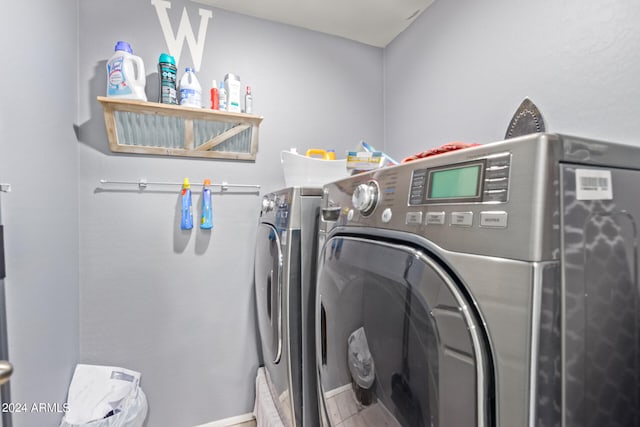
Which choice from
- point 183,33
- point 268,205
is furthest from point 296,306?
point 183,33

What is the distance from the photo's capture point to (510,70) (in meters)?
1.47

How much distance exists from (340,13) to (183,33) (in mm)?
1033

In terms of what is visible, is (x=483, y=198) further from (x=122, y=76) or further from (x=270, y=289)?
(x=122, y=76)

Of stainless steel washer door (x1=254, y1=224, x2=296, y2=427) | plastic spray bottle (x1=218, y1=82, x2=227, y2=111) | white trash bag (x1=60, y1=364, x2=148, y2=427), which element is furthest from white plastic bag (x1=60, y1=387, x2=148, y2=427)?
plastic spray bottle (x1=218, y1=82, x2=227, y2=111)

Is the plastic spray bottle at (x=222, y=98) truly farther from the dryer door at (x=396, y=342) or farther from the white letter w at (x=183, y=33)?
the dryer door at (x=396, y=342)

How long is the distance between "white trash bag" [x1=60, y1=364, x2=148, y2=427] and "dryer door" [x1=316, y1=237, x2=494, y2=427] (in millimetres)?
1173

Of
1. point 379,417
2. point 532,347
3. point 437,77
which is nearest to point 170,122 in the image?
point 437,77

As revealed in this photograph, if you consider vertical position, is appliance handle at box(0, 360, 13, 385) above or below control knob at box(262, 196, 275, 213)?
below

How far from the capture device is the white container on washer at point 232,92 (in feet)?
6.13

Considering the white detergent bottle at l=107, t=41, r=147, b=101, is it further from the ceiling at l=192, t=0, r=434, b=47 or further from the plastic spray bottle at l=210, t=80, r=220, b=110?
the ceiling at l=192, t=0, r=434, b=47

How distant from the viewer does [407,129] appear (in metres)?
2.21

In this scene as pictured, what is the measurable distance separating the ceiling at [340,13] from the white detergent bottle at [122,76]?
63 centimetres

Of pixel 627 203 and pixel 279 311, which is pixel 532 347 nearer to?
pixel 627 203

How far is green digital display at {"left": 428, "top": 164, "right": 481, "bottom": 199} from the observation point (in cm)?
53
